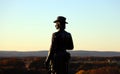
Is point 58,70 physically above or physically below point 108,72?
above

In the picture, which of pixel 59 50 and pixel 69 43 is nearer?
pixel 59 50

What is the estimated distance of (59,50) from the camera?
9.87 metres

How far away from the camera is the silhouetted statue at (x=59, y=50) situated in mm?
9797

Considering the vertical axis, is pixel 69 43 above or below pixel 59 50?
above

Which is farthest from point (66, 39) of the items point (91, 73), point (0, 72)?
point (0, 72)

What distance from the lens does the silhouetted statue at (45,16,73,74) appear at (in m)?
9.80

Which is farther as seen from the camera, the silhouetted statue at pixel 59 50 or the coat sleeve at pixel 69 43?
the coat sleeve at pixel 69 43

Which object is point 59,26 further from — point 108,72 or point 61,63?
point 108,72

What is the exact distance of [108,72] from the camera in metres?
35.5

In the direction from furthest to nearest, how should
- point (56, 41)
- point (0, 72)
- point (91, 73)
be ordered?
point (0, 72)
point (91, 73)
point (56, 41)

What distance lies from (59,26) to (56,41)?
1.22 feet

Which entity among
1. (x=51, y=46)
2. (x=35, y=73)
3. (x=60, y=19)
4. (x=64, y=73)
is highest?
(x=60, y=19)

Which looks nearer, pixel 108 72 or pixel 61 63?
pixel 61 63

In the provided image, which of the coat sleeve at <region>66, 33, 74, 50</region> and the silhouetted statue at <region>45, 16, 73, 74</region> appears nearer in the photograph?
the silhouetted statue at <region>45, 16, 73, 74</region>
